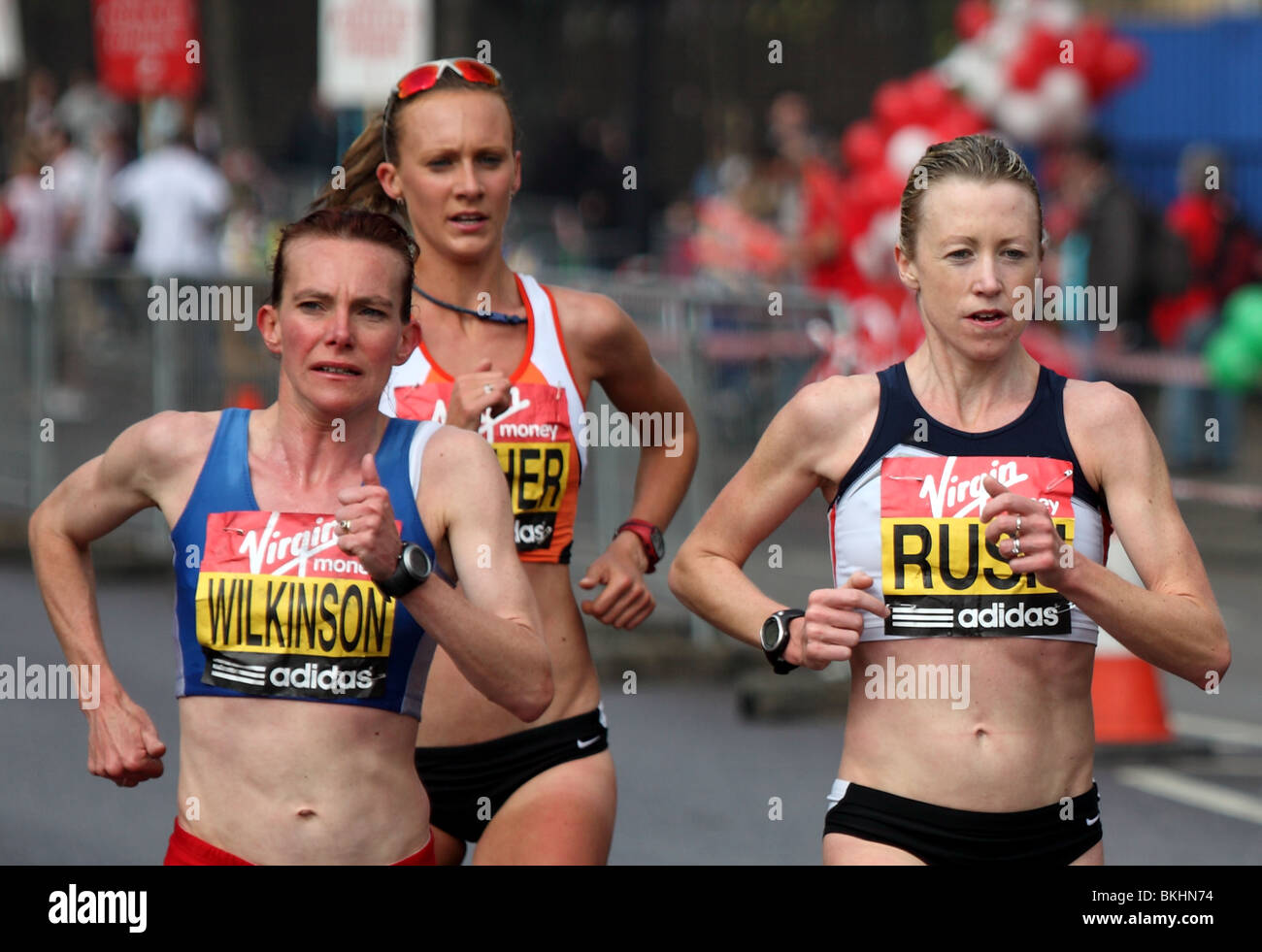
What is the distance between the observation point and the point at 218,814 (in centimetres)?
380

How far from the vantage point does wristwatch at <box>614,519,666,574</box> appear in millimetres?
5141

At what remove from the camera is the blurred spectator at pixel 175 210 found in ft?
57.4

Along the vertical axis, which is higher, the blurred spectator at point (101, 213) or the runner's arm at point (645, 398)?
the blurred spectator at point (101, 213)

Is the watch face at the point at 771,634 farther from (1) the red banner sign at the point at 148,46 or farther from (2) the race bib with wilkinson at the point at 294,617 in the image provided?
(1) the red banner sign at the point at 148,46

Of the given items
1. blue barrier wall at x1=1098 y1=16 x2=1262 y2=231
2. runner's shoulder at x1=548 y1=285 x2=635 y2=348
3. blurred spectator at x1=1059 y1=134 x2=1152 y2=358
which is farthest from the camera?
blue barrier wall at x1=1098 y1=16 x2=1262 y2=231

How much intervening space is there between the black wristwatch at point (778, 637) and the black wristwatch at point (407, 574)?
2.52ft

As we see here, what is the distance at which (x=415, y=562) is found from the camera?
350 cm

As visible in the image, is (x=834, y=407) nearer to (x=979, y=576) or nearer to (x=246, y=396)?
(x=979, y=576)

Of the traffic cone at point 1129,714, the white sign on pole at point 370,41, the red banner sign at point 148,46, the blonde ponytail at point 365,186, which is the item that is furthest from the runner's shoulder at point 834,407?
the red banner sign at point 148,46

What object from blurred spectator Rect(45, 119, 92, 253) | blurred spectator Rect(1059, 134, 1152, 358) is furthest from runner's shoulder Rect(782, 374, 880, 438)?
blurred spectator Rect(45, 119, 92, 253)

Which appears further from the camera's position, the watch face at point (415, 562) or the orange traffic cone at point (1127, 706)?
the orange traffic cone at point (1127, 706)

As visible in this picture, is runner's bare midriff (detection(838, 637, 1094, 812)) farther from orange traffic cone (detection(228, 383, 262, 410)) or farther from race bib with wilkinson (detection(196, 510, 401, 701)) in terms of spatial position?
orange traffic cone (detection(228, 383, 262, 410))

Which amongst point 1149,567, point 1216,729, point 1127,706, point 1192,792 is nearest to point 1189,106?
point 1216,729

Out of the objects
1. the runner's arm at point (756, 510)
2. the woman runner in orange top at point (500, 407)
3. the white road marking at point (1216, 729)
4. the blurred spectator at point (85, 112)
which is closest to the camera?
the runner's arm at point (756, 510)
